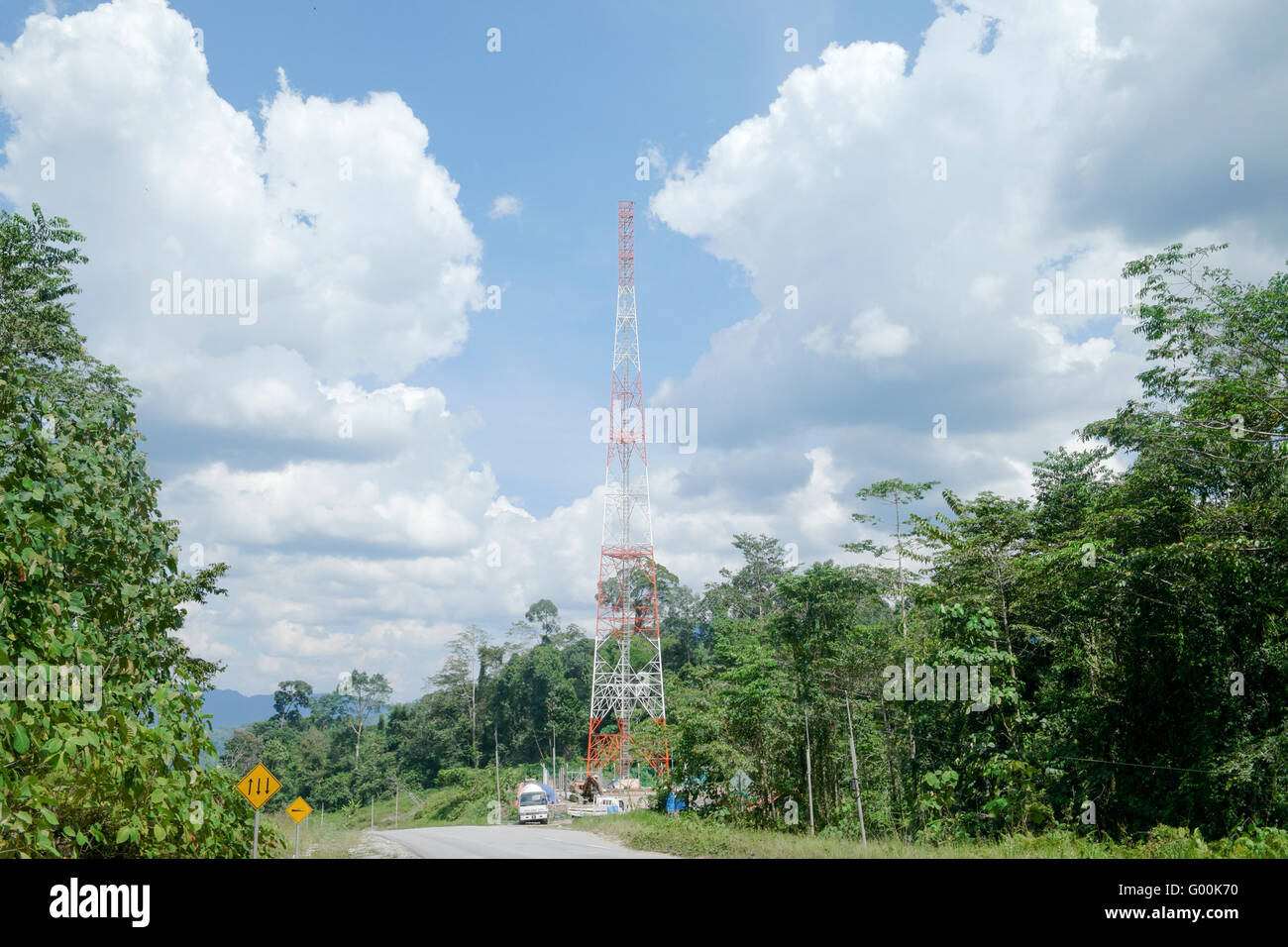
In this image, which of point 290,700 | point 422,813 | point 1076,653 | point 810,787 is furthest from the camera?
point 290,700

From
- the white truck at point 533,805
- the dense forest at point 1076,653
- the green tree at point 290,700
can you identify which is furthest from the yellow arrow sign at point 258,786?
the green tree at point 290,700

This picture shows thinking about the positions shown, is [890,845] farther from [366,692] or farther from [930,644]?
[366,692]

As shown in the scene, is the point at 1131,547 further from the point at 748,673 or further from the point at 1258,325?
the point at 748,673

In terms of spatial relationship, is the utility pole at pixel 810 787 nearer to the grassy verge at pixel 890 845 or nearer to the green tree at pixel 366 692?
the grassy verge at pixel 890 845

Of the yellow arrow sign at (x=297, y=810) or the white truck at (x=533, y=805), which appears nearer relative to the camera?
the yellow arrow sign at (x=297, y=810)

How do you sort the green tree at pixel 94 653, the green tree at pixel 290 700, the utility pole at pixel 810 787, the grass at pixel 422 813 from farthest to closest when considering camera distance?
the green tree at pixel 290 700 < the grass at pixel 422 813 < the utility pole at pixel 810 787 < the green tree at pixel 94 653

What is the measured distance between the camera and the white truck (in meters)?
32.1

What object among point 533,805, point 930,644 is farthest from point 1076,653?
point 533,805

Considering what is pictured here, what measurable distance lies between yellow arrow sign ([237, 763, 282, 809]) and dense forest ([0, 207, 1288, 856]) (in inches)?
65.3

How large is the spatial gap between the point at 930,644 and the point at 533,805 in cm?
2141

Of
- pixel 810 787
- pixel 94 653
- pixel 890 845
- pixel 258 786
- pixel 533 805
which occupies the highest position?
pixel 94 653

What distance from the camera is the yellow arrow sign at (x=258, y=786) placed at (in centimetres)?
853

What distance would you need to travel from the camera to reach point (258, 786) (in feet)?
28.6

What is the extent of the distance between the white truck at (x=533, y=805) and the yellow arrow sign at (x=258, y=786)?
2509 cm
